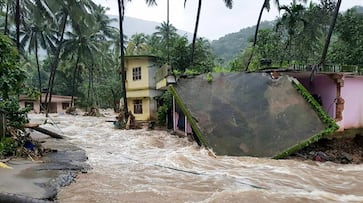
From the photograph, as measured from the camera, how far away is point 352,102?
11.8 metres

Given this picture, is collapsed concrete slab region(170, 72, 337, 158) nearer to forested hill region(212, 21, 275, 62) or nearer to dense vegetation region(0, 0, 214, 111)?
dense vegetation region(0, 0, 214, 111)

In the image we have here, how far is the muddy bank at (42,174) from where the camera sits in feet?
19.3

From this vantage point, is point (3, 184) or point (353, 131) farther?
point (353, 131)

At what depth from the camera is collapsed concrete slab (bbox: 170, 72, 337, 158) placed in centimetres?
1063

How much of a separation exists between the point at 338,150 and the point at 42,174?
336 inches

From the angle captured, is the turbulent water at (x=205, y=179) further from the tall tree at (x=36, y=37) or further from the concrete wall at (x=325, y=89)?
the tall tree at (x=36, y=37)

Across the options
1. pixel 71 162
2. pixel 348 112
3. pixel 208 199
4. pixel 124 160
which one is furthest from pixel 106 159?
pixel 348 112

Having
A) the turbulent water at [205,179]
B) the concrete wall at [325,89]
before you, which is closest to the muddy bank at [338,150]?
the turbulent water at [205,179]

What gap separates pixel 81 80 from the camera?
160 feet

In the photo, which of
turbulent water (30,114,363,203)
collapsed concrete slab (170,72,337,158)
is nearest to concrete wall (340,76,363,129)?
collapsed concrete slab (170,72,337,158)

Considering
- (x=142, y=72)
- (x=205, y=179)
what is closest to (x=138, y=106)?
(x=142, y=72)

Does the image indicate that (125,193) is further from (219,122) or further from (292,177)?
(219,122)

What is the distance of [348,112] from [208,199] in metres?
7.71

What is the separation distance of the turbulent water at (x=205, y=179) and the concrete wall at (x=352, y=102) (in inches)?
103
